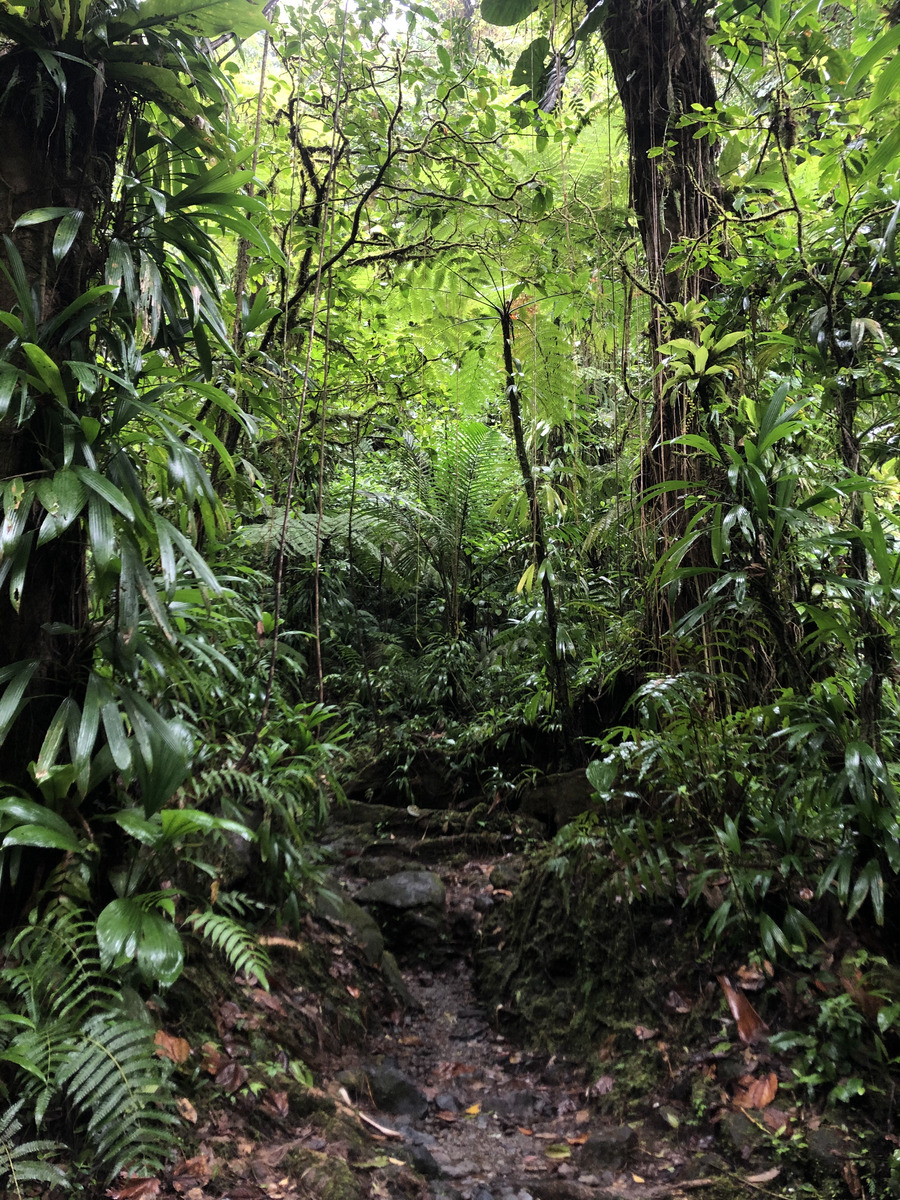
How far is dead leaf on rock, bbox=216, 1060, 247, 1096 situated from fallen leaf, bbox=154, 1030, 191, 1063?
0.12 meters

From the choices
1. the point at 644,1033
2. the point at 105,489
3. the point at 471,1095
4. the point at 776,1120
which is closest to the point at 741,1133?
the point at 776,1120

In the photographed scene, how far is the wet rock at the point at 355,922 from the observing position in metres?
3.07

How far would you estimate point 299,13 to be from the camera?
307 centimetres

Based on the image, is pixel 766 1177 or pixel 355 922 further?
pixel 355 922

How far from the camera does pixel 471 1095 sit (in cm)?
252

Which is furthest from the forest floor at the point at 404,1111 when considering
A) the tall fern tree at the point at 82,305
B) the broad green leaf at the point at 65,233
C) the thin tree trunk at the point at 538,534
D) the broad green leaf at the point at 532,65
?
the broad green leaf at the point at 532,65

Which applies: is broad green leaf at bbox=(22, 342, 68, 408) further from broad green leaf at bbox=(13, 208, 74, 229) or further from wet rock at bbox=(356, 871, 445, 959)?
wet rock at bbox=(356, 871, 445, 959)

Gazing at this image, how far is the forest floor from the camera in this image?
1.72 m

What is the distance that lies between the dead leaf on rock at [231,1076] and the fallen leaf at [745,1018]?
4.97 ft

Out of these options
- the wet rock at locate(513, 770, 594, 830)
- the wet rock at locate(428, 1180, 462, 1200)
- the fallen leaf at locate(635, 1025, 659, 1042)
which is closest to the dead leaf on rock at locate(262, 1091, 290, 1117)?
the wet rock at locate(428, 1180, 462, 1200)

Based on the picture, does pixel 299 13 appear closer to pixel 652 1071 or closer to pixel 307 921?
pixel 307 921

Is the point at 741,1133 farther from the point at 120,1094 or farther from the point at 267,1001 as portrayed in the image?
the point at 120,1094

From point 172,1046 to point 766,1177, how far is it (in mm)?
1598

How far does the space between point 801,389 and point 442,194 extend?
1.95 m
